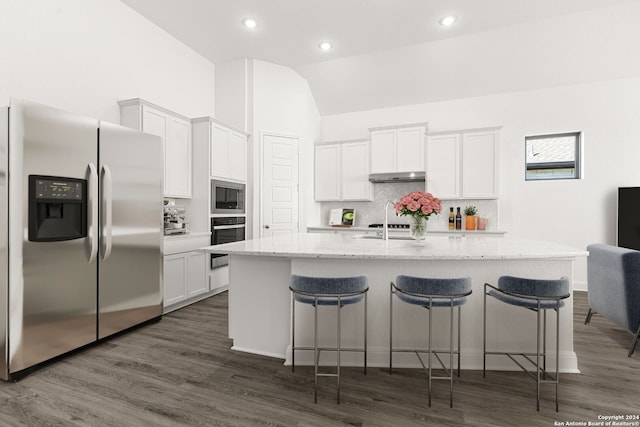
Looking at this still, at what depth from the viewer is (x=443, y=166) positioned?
16.3 feet

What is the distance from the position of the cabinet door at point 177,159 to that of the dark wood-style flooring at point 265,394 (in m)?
1.97

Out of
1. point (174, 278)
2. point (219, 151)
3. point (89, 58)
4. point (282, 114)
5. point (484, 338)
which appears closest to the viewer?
point (484, 338)

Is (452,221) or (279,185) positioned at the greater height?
(279,185)

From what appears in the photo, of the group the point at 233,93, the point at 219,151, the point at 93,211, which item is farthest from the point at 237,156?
the point at 93,211

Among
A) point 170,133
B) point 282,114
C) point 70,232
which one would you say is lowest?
point 70,232

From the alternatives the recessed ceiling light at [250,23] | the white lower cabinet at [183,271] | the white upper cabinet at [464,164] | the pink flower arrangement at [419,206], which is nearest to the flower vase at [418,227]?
the pink flower arrangement at [419,206]

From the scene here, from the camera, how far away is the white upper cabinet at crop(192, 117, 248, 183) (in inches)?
166

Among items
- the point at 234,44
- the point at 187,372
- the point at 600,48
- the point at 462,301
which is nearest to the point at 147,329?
the point at 187,372

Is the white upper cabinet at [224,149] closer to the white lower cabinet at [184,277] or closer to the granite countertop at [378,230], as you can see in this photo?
the white lower cabinet at [184,277]

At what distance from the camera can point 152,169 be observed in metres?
3.18

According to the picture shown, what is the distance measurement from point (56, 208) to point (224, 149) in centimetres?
237

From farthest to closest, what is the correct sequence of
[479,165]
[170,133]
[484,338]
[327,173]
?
[327,173] → [479,165] → [170,133] → [484,338]

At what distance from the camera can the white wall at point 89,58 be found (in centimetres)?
283

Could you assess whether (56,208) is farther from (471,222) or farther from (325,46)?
(471,222)
